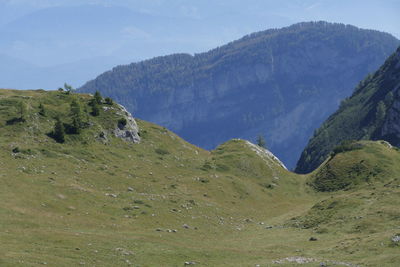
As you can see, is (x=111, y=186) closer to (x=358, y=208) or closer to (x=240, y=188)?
(x=240, y=188)

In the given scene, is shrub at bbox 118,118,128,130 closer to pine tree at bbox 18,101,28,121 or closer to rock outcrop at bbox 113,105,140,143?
rock outcrop at bbox 113,105,140,143

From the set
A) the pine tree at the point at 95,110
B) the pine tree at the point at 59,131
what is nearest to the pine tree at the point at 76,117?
the pine tree at the point at 59,131

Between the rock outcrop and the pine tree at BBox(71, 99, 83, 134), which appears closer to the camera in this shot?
the pine tree at BBox(71, 99, 83, 134)

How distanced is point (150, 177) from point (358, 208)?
124 feet

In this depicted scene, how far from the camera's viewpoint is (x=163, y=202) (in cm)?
7388

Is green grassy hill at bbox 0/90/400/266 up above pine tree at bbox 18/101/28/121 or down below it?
below

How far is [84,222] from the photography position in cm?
5694

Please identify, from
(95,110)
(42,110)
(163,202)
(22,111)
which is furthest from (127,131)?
(163,202)

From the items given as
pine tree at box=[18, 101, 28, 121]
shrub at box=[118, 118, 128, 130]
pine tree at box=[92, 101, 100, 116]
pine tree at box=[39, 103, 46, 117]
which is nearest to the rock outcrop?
shrub at box=[118, 118, 128, 130]

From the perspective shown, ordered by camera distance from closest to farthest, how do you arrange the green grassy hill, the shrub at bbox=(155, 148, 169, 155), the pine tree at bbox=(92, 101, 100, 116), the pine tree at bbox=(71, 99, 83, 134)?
the green grassy hill → the pine tree at bbox=(71, 99, 83, 134) → the shrub at bbox=(155, 148, 169, 155) → the pine tree at bbox=(92, 101, 100, 116)

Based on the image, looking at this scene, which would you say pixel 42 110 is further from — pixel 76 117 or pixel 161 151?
pixel 161 151

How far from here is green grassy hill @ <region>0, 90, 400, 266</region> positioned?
45938mm

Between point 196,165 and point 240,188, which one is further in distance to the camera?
point 196,165

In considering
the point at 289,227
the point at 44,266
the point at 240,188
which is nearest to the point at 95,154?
the point at 240,188
